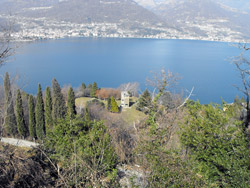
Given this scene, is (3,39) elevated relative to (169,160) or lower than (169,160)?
elevated

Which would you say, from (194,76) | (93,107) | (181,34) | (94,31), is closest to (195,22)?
(181,34)

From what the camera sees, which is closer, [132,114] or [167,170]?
[167,170]

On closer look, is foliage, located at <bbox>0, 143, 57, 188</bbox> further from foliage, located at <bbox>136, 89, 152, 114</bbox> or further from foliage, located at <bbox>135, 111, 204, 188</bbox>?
foliage, located at <bbox>136, 89, 152, 114</bbox>

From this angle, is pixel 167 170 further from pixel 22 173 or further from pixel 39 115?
pixel 39 115

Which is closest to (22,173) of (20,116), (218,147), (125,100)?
(218,147)

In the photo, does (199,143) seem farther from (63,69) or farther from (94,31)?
(94,31)

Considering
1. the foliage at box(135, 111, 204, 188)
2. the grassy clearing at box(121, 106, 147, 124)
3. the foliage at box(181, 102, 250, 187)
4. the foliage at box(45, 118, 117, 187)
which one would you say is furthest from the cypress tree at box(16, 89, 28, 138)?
the foliage at box(135, 111, 204, 188)
